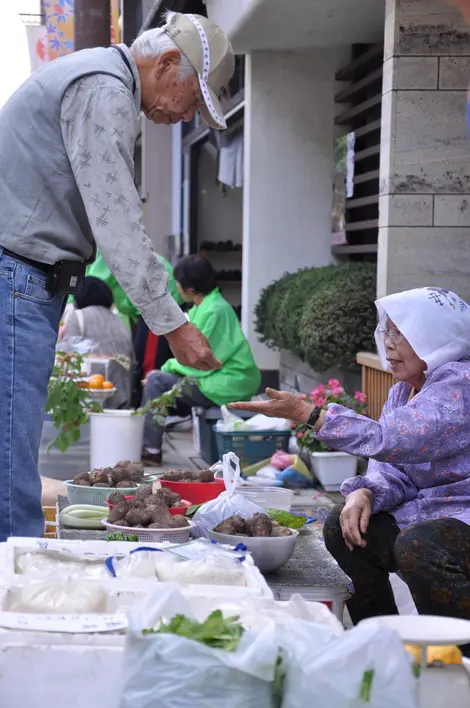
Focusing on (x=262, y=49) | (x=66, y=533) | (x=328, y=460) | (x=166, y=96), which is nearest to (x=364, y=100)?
(x=262, y=49)

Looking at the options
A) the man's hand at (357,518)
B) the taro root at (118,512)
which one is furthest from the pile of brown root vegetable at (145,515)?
the man's hand at (357,518)

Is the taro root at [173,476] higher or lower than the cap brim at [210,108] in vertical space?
lower

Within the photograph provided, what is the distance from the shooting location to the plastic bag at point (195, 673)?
1.67 meters

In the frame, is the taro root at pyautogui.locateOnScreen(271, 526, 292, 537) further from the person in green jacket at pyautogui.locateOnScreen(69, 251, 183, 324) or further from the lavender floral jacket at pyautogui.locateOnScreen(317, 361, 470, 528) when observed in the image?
the person in green jacket at pyautogui.locateOnScreen(69, 251, 183, 324)

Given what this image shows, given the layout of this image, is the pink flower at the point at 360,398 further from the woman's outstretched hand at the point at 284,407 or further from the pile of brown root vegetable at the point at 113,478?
the woman's outstretched hand at the point at 284,407

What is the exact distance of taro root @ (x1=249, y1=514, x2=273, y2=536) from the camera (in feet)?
9.53

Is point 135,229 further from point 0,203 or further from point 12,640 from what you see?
point 12,640

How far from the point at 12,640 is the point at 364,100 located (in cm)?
782

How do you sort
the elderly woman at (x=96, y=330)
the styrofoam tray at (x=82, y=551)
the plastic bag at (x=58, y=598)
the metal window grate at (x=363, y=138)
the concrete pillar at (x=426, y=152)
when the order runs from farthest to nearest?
the elderly woman at (x=96, y=330) < the metal window grate at (x=363, y=138) < the concrete pillar at (x=426, y=152) < the styrofoam tray at (x=82, y=551) < the plastic bag at (x=58, y=598)

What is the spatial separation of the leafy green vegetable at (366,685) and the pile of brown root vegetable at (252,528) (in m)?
1.28

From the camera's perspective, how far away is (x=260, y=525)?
115 inches

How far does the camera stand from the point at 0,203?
10.5 feet

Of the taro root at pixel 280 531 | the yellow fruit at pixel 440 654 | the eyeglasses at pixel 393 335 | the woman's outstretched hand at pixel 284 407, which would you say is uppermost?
the eyeglasses at pixel 393 335

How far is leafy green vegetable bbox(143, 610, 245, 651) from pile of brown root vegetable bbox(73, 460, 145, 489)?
1.89m
